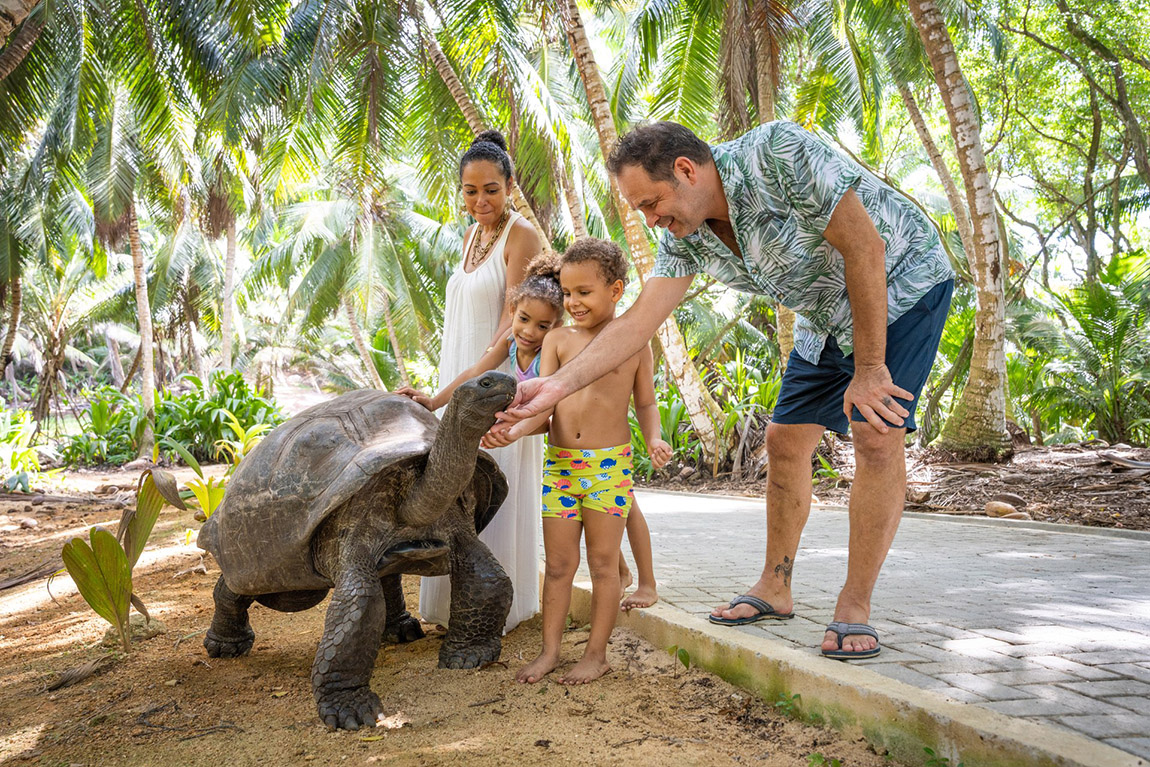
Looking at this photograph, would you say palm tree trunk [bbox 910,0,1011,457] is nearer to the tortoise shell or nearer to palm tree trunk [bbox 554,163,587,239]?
palm tree trunk [bbox 554,163,587,239]

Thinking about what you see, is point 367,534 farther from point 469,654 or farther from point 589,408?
point 589,408

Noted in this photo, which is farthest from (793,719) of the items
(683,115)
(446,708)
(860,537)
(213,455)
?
(213,455)

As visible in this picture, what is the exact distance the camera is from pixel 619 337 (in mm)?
2906

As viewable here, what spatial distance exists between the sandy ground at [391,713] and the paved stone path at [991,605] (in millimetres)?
418

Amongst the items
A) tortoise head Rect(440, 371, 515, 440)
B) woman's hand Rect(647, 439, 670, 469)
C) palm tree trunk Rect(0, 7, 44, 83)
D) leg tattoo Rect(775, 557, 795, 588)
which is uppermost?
palm tree trunk Rect(0, 7, 44, 83)

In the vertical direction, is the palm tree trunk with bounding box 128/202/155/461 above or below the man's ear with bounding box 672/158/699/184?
above

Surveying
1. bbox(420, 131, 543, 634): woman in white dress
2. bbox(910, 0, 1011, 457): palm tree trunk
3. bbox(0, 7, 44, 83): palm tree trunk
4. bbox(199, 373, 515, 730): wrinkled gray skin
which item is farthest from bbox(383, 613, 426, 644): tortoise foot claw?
bbox(0, 7, 44, 83): palm tree trunk

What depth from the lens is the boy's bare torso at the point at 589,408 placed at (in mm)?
3125

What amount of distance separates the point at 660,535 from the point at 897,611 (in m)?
2.95

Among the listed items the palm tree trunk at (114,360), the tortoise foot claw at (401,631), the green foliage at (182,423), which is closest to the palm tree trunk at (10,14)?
the tortoise foot claw at (401,631)

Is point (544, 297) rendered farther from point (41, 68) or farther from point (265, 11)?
point (41, 68)

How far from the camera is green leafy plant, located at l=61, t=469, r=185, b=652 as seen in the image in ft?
11.8

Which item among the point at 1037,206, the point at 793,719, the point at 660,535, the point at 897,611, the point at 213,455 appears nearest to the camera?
the point at 793,719

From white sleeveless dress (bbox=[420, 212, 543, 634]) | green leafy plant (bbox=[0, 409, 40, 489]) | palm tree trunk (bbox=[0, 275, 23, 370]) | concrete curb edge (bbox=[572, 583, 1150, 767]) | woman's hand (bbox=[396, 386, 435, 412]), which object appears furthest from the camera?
palm tree trunk (bbox=[0, 275, 23, 370])
